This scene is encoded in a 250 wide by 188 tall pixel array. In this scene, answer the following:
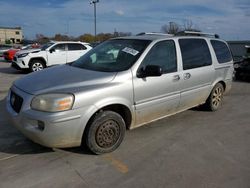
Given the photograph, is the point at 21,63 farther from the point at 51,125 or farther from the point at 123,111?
the point at 51,125

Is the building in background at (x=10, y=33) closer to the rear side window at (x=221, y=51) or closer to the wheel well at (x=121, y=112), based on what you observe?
the rear side window at (x=221, y=51)

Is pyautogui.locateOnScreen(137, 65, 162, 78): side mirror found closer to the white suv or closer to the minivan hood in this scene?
the minivan hood

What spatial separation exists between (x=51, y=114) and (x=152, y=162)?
1.51 meters

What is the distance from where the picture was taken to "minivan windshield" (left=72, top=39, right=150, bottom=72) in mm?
4081

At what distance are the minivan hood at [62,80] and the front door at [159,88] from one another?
1.92 ft

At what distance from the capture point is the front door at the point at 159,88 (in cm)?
404

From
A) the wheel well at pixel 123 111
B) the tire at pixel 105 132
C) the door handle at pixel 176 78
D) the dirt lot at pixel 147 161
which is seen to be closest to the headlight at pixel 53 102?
the tire at pixel 105 132

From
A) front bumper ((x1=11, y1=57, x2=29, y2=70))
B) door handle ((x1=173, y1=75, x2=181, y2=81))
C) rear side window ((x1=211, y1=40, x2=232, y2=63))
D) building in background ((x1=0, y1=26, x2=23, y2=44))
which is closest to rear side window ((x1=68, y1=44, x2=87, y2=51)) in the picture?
front bumper ((x1=11, y1=57, x2=29, y2=70))

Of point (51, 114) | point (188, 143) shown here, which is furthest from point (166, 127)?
point (51, 114)

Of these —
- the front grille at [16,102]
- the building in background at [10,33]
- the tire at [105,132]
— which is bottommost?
the tire at [105,132]

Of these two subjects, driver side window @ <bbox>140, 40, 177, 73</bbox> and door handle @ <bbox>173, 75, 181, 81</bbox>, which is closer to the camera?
driver side window @ <bbox>140, 40, 177, 73</bbox>

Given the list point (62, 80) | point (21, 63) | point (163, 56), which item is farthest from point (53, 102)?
point (21, 63)

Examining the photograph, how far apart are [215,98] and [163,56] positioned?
2164 millimetres

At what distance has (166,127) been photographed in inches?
192
